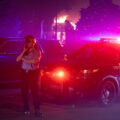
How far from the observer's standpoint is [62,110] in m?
7.85

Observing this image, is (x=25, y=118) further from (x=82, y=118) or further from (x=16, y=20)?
(x=16, y=20)

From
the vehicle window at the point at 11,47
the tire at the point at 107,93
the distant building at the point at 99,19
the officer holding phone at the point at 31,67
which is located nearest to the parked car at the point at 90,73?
the tire at the point at 107,93

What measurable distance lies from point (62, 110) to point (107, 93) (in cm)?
137

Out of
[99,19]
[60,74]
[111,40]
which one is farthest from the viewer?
[99,19]

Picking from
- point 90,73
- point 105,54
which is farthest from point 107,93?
point 105,54

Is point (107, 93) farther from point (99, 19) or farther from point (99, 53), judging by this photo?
point (99, 19)

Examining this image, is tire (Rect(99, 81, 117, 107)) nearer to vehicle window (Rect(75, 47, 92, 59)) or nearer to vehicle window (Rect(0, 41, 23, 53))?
vehicle window (Rect(75, 47, 92, 59))

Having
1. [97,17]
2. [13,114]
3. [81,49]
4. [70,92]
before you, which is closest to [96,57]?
[81,49]

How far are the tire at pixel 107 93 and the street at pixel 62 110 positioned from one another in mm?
161

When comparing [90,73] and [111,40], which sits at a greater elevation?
[111,40]

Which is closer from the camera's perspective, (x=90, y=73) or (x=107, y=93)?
(x=90, y=73)

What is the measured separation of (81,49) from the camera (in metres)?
8.93

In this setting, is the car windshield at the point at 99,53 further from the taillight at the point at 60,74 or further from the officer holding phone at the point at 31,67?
the officer holding phone at the point at 31,67

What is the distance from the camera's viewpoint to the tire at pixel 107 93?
824 cm
